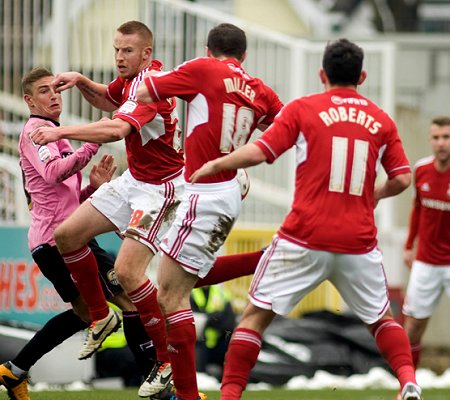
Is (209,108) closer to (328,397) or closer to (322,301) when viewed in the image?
(328,397)

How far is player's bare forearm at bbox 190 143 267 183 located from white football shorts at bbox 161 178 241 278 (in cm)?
68

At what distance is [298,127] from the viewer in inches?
351

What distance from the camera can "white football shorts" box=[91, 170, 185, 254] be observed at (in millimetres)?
10102

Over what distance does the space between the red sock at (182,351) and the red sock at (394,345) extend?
1214 millimetres

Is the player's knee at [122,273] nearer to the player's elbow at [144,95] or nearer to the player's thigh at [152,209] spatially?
the player's thigh at [152,209]

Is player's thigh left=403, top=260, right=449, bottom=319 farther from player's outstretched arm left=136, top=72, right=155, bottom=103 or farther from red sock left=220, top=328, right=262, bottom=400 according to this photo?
player's outstretched arm left=136, top=72, right=155, bottom=103

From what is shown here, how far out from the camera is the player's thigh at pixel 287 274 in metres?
8.94

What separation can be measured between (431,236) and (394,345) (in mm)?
4654

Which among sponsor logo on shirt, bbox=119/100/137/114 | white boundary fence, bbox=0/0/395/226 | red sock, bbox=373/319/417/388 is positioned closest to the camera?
red sock, bbox=373/319/417/388

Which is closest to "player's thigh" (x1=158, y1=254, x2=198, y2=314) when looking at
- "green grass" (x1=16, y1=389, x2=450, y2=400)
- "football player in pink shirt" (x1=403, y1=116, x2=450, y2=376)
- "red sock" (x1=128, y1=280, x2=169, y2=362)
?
"red sock" (x1=128, y1=280, x2=169, y2=362)

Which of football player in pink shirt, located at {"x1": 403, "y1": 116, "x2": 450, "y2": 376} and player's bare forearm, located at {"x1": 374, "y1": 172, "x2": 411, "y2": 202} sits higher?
player's bare forearm, located at {"x1": 374, "y1": 172, "x2": 411, "y2": 202}

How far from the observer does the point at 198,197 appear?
956 cm

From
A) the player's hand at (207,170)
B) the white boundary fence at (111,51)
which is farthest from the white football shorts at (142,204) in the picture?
the white boundary fence at (111,51)

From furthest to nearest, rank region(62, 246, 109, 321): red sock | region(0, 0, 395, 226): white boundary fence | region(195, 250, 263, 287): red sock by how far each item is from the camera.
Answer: region(0, 0, 395, 226): white boundary fence
region(195, 250, 263, 287): red sock
region(62, 246, 109, 321): red sock
